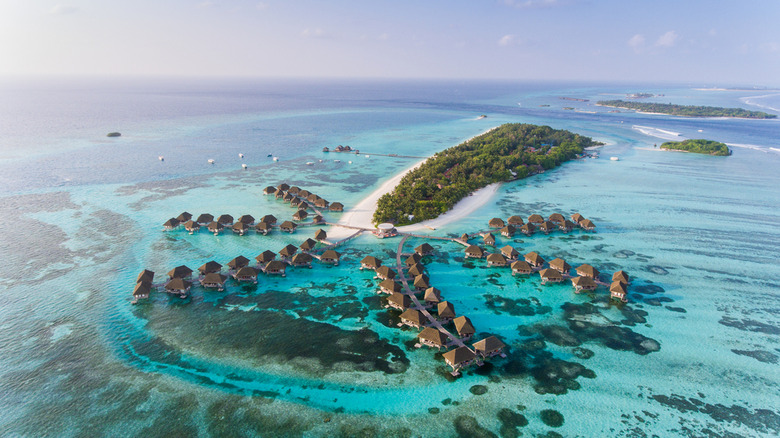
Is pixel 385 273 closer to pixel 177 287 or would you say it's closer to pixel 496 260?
pixel 496 260

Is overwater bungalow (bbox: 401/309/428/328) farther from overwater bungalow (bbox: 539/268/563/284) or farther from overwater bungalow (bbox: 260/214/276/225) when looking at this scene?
overwater bungalow (bbox: 260/214/276/225)

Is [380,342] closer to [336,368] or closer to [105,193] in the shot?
[336,368]

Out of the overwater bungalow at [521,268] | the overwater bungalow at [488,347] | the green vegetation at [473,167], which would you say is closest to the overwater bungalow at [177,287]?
the green vegetation at [473,167]

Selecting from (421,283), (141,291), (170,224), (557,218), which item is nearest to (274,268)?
(141,291)

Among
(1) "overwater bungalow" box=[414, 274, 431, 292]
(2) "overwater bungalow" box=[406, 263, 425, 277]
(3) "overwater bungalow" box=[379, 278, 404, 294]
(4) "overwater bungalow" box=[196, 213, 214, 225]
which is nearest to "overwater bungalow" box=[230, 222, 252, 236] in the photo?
(4) "overwater bungalow" box=[196, 213, 214, 225]

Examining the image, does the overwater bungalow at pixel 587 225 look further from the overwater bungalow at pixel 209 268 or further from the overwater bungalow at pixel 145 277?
the overwater bungalow at pixel 145 277
